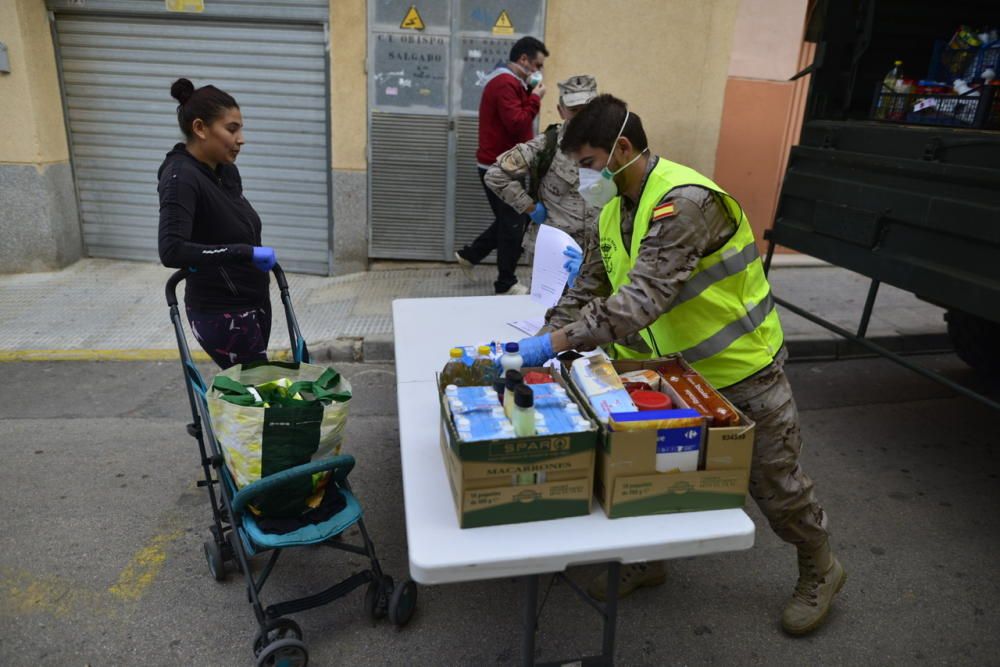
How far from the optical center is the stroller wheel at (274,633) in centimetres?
248

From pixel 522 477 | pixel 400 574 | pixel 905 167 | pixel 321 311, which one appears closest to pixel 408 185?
pixel 321 311

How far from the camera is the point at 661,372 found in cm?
230

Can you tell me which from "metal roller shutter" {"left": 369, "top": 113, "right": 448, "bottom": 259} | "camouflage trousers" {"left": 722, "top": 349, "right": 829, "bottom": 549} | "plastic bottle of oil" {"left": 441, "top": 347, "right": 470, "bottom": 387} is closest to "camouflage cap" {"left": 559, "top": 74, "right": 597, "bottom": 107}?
"metal roller shutter" {"left": 369, "top": 113, "right": 448, "bottom": 259}

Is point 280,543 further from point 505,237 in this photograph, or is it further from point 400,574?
point 505,237

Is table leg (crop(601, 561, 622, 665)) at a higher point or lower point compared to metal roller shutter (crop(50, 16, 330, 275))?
lower

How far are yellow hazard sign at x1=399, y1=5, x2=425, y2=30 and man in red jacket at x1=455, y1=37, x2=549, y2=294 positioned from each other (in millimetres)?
1115

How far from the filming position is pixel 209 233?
2.93m

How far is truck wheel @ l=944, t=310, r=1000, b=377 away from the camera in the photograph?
4918 mm

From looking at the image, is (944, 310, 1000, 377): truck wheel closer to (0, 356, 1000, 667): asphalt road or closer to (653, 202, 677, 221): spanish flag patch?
(0, 356, 1000, 667): asphalt road

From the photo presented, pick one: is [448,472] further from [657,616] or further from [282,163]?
[282,163]

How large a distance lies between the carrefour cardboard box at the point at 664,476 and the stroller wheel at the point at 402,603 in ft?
3.58

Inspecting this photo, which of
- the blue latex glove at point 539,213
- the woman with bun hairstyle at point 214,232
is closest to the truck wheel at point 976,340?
the blue latex glove at point 539,213

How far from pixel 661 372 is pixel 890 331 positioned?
15.1ft

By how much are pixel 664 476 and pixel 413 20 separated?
543 cm
